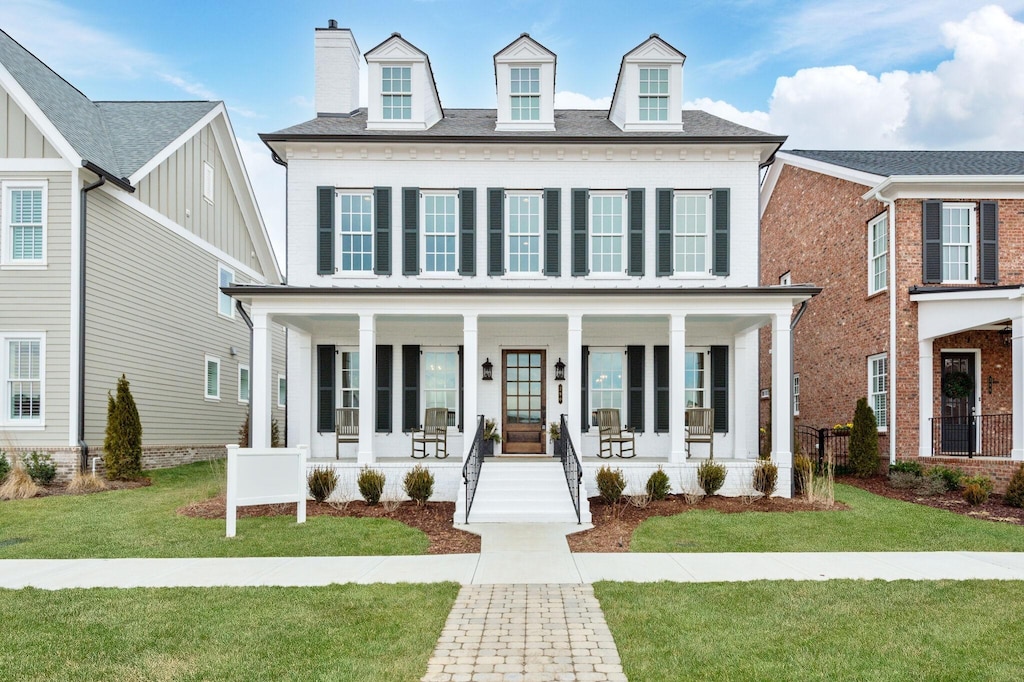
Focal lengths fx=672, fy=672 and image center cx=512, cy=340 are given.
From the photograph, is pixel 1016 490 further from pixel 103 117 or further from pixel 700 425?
pixel 103 117

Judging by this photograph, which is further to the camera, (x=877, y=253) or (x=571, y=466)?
(x=877, y=253)

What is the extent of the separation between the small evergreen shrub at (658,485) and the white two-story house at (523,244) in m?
1.16

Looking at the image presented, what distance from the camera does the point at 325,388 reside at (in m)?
13.8

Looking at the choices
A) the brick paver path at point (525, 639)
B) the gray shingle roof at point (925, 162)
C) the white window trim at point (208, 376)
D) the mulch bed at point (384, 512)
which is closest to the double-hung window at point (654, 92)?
the gray shingle roof at point (925, 162)

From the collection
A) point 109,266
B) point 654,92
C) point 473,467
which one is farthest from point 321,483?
point 654,92

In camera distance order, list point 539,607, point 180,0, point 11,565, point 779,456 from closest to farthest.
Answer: point 539,607, point 11,565, point 779,456, point 180,0

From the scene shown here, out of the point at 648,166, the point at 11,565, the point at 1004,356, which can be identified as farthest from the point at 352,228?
the point at 1004,356

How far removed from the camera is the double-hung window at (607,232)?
44.2 feet

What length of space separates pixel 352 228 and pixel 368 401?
12.0 ft

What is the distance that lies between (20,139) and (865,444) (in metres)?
18.4

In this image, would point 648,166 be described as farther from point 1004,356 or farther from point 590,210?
point 1004,356

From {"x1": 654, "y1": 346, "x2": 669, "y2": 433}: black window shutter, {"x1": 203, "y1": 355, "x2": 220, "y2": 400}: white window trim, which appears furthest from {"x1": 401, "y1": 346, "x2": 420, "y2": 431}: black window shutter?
{"x1": 203, "y1": 355, "x2": 220, "y2": 400}: white window trim

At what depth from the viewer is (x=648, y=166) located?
44.2ft

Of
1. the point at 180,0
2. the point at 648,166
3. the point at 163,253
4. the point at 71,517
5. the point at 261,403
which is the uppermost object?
the point at 180,0
